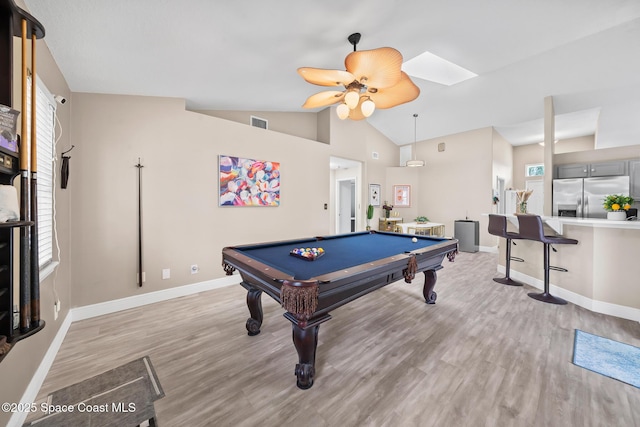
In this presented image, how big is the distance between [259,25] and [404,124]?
5356 mm

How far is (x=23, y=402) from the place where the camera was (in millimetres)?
1467

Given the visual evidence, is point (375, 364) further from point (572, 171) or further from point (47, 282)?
point (572, 171)

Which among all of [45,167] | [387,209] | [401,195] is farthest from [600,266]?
[45,167]

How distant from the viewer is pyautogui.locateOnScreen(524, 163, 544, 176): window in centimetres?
750

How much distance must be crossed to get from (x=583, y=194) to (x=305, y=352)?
6.08 m

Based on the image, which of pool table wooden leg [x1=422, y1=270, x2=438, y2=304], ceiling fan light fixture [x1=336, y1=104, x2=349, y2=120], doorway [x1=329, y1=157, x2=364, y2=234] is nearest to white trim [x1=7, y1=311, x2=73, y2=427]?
ceiling fan light fixture [x1=336, y1=104, x2=349, y2=120]

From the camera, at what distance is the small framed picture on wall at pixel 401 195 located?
756 centimetres

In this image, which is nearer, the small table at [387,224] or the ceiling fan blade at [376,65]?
the ceiling fan blade at [376,65]

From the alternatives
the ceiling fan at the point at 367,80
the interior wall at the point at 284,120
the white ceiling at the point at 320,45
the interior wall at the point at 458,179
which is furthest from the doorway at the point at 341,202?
the ceiling fan at the point at 367,80

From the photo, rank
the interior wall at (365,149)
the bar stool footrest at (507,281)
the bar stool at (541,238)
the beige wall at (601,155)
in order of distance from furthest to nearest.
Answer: the interior wall at (365,149) < the beige wall at (601,155) < the bar stool footrest at (507,281) < the bar stool at (541,238)

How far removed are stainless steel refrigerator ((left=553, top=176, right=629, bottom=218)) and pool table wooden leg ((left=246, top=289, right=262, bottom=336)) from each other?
5.70 m

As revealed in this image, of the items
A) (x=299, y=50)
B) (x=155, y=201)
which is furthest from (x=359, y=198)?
(x=155, y=201)

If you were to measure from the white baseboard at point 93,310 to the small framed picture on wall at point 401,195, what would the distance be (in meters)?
5.39

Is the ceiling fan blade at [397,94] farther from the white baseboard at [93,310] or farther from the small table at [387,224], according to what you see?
the small table at [387,224]
